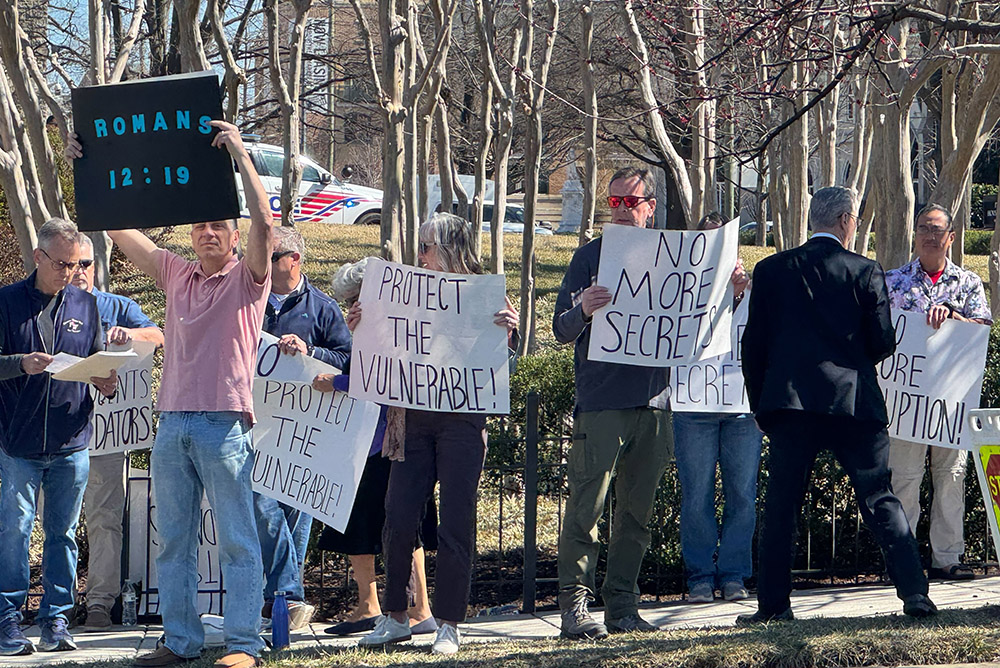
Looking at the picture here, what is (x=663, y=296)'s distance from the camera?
593 cm

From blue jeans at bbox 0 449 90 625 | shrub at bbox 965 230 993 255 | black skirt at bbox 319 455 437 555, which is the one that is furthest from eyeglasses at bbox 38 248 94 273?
shrub at bbox 965 230 993 255

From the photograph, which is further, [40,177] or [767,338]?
[40,177]

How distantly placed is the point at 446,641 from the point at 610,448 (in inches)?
45.7

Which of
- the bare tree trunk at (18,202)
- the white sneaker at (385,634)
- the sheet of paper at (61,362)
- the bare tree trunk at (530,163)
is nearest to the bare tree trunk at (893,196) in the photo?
the bare tree trunk at (530,163)

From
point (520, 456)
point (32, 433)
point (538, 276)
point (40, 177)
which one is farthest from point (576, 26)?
point (32, 433)

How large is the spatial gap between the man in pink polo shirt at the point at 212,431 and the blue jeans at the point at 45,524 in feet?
3.38

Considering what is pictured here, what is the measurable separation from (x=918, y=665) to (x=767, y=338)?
1588 mm

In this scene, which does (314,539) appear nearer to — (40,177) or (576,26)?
(40,177)

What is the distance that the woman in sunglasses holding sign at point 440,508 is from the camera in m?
5.71

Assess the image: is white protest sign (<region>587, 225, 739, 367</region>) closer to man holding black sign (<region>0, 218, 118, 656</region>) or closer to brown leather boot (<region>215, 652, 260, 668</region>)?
brown leather boot (<region>215, 652, 260, 668</region>)

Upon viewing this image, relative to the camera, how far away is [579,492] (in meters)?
5.87

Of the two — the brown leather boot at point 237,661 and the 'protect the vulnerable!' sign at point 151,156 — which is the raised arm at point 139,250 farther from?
the brown leather boot at point 237,661

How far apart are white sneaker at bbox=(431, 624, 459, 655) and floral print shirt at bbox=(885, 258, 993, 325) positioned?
3234 millimetres

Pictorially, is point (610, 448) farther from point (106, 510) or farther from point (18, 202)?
point (18, 202)
